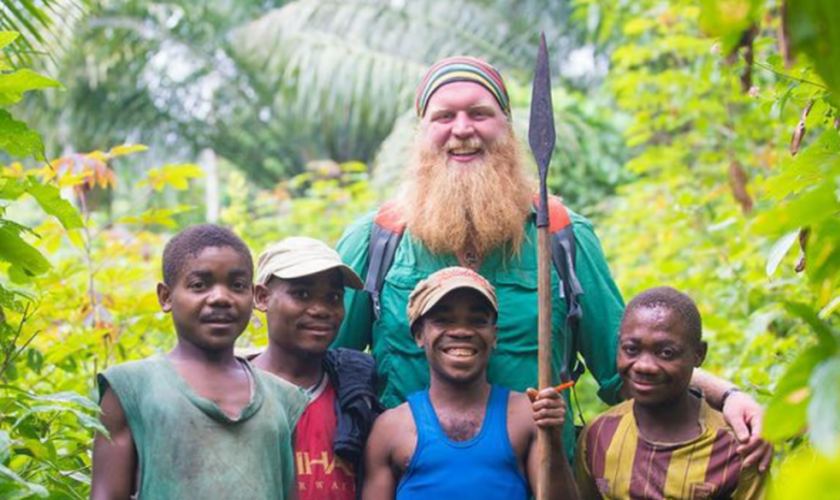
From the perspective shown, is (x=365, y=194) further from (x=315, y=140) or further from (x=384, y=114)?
(x=315, y=140)

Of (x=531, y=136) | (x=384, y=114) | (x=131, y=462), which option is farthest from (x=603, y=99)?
(x=131, y=462)

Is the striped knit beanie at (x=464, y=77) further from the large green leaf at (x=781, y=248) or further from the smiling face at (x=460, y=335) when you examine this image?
the large green leaf at (x=781, y=248)

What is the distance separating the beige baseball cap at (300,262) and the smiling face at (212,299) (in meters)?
0.39

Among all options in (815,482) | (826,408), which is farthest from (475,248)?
(815,482)

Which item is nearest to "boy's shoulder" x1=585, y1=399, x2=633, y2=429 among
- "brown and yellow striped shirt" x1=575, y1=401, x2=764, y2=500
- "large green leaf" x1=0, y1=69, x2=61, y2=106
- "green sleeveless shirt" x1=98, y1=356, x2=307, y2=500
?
"brown and yellow striped shirt" x1=575, y1=401, x2=764, y2=500

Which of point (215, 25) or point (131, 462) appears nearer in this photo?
point (131, 462)

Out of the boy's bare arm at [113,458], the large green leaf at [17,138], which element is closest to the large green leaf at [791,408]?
the large green leaf at [17,138]

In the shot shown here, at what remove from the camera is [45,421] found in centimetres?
338

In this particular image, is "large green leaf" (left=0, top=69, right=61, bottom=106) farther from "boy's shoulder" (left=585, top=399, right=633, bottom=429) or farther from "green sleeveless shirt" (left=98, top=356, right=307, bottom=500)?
"boy's shoulder" (left=585, top=399, right=633, bottom=429)

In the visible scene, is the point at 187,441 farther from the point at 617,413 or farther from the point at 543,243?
the point at 617,413

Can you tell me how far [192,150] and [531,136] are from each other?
49.0ft

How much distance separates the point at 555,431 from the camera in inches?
120

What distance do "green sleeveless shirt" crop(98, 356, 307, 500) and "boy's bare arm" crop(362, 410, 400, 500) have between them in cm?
41

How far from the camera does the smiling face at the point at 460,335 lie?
330cm
